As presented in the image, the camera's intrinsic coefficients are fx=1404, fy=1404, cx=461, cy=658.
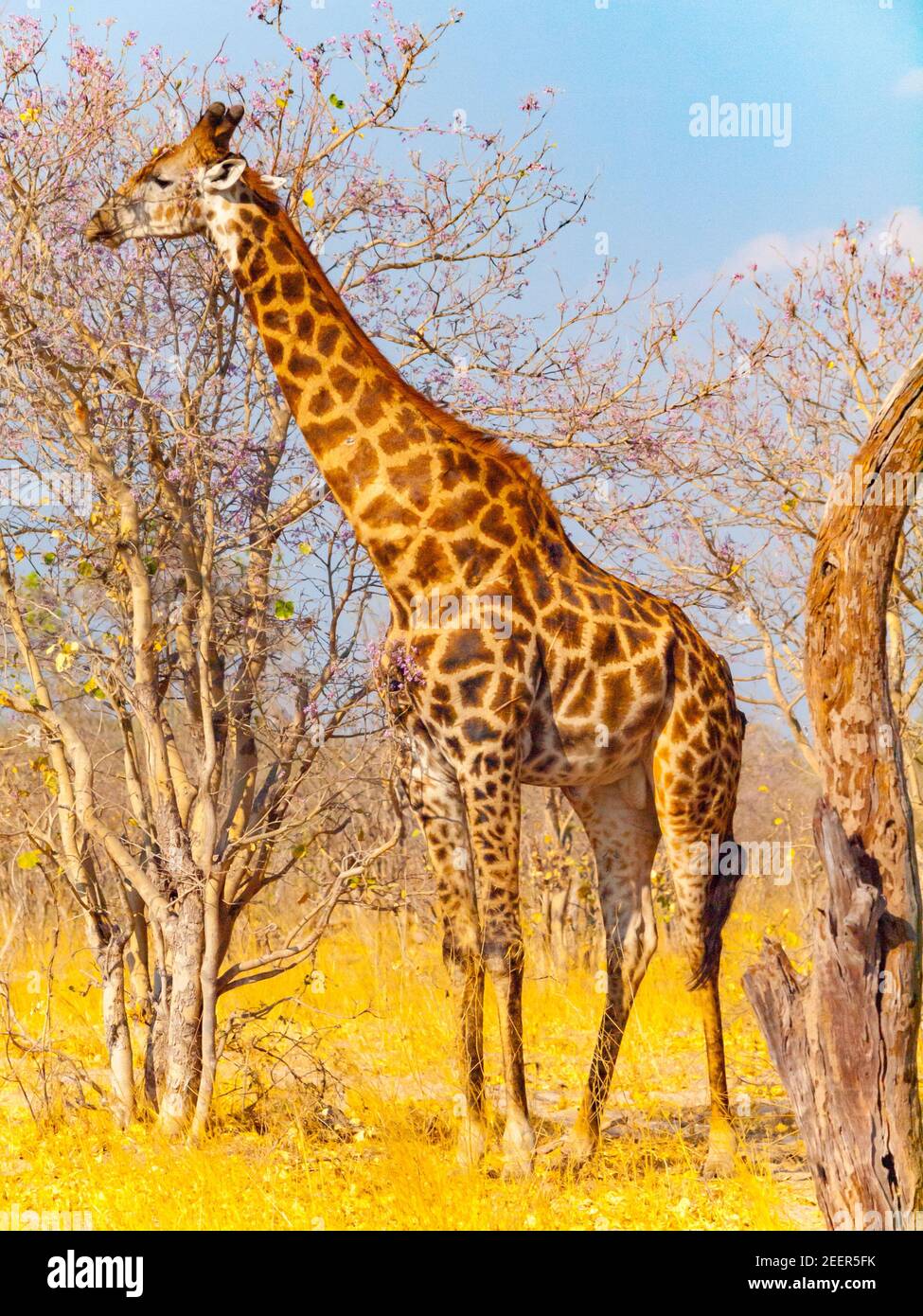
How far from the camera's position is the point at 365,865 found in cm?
646

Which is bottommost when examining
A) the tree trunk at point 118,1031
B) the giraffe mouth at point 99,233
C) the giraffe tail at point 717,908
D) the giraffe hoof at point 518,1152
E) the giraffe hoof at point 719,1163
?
the giraffe hoof at point 719,1163

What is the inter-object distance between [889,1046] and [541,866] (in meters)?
7.11

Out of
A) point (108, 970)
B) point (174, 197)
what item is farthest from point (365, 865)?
point (174, 197)

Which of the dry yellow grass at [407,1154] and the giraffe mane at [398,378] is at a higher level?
the giraffe mane at [398,378]

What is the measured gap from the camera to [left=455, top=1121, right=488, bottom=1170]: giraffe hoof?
604 centimetres

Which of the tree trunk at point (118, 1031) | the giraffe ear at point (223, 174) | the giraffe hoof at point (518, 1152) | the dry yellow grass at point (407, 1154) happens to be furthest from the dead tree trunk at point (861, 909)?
the tree trunk at point (118, 1031)

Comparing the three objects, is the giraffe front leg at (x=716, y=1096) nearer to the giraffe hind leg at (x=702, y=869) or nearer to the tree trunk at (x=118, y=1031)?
the giraffe hind leg at (x=702, y=869)

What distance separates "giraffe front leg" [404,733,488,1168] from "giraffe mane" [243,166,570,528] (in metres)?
1.33

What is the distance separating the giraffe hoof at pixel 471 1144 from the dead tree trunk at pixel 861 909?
1.79 m

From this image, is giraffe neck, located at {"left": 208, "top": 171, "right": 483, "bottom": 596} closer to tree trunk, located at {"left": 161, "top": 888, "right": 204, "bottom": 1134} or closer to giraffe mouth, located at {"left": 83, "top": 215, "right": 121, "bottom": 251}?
giraffe mouth, located at {"left": 83, "top": 215, "right": 121, "bottom": 251}

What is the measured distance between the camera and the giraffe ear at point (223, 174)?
20.3 feet

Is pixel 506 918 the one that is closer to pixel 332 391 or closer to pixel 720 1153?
pixel 720 1153

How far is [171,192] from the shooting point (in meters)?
6.29
